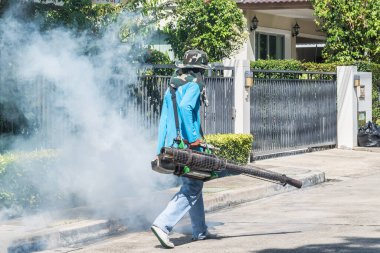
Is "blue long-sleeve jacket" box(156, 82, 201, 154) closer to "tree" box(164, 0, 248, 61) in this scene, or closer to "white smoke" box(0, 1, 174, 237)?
"white smoke" box(0, 1, 174, 237)

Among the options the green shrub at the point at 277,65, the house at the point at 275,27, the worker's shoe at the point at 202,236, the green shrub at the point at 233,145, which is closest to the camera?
the worker's shoe at the point at 202,236

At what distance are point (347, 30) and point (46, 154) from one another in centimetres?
1711

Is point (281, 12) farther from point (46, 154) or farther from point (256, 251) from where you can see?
point (256, 251)

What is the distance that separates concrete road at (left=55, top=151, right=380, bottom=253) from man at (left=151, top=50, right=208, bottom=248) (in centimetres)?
31

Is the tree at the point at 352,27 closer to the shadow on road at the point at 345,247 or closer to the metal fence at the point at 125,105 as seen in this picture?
the metal fence at the point at 125,105

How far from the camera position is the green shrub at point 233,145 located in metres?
15.6

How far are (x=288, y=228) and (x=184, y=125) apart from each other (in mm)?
1993

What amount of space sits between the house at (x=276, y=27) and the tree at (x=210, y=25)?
193cm

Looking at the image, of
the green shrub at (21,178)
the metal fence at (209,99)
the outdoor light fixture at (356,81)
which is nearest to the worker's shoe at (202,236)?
the green shrub at (21,178)

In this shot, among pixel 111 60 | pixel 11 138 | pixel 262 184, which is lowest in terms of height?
pixel 262 184

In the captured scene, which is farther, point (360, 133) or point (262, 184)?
point (360, 133)

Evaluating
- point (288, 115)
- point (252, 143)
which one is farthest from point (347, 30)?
point (252, 143)

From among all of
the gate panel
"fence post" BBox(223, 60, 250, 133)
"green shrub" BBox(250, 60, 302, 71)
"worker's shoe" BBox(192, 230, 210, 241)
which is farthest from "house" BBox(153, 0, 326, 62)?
"worker's shoe" BBox(192, 230, 210, 241)

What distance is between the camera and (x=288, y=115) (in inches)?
770
